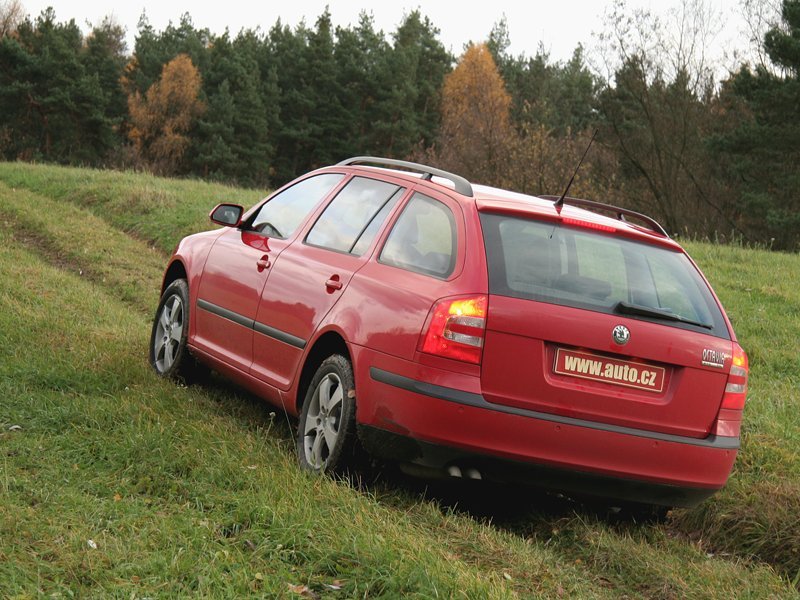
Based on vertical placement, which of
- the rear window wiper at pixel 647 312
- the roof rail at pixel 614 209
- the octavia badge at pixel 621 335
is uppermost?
the roof rail at pixel 614 209

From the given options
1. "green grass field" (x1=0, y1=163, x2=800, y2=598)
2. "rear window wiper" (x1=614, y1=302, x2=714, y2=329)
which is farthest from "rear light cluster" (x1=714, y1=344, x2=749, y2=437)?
"green grass field" (x1=0, y1=163, x2=800, y2=598)

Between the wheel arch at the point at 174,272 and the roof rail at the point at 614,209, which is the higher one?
the roof rail at the point at 614,209

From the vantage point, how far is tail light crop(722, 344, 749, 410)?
514 cm

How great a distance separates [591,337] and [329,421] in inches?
56.7

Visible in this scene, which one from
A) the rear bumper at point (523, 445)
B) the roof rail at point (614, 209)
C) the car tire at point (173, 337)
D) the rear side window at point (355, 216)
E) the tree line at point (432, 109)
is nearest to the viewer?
the rear bumper at point (523, 445)

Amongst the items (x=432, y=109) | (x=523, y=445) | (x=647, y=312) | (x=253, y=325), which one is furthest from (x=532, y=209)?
(x=432, y=109)

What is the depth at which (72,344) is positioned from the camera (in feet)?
25.7

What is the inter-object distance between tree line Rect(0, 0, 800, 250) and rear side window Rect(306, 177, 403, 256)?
15755 mm

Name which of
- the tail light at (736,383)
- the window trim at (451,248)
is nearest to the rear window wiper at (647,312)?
the tail light at (736,383)

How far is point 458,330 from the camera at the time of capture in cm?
474

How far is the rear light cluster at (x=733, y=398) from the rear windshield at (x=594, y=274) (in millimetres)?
143

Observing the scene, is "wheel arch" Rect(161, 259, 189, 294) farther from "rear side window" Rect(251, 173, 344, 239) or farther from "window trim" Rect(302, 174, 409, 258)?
"window trim" Rect(302, 174, 409, 258)

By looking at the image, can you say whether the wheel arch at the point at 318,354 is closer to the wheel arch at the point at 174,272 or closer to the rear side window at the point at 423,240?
the rear side window at the point at 423,240

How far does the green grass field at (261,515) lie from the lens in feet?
12.5
